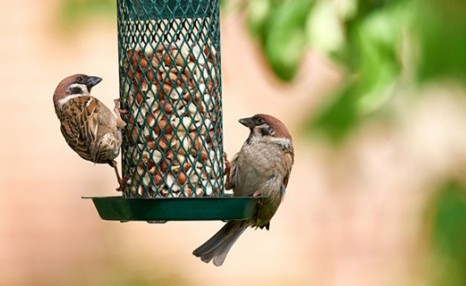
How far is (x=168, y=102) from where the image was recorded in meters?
4.61

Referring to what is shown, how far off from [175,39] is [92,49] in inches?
91.5

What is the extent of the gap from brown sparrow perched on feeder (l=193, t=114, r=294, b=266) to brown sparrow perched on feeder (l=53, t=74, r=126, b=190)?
0.57 metres

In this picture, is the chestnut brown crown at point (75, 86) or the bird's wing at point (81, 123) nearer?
the bird's wing at point (81, 123)

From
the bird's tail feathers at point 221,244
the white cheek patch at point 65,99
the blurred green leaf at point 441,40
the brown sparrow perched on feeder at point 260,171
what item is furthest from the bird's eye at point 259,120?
the blurred green leaf at point 441,40

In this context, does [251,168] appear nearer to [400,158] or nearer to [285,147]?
[285,147]

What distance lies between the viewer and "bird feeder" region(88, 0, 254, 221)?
4.60 meters

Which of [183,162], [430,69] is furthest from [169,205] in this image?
[430,69]

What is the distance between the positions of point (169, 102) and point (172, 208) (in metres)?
0.48

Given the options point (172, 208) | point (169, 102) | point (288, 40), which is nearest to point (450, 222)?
point (288, 40)

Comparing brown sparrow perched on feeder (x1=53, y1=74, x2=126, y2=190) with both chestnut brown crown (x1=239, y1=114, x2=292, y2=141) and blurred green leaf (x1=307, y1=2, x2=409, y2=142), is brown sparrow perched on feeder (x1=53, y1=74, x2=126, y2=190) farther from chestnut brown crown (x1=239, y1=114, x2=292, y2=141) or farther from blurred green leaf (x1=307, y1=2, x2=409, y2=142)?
blurred green leaf (x1=307, y1=2, x2=409, y2=142)

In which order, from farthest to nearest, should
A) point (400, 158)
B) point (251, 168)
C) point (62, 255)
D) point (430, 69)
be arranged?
point (62, 255)
point (400, 158)
point (251, 168)
point (430, 69)

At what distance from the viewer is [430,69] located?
418 cm

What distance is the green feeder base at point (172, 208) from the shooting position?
4281 millimetres

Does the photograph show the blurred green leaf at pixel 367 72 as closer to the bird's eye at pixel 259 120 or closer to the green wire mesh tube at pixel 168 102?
the green wire mesh tube at pixel 168 102
